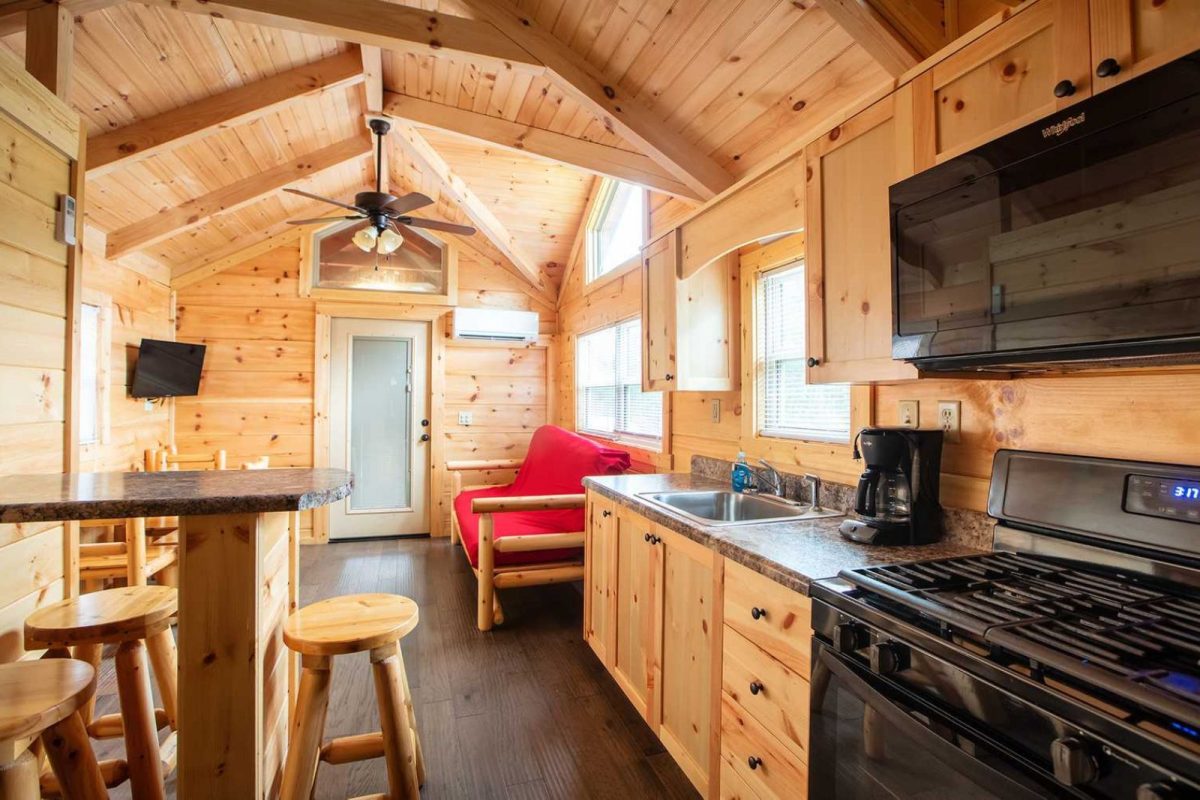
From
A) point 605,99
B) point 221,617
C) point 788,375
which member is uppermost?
point 605,99

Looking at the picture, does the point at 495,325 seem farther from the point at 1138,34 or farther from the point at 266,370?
the point at 1138,34

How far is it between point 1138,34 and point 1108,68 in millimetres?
58

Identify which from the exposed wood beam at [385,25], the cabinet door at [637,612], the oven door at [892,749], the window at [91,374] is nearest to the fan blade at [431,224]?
the exposed wood beam at [385,25]

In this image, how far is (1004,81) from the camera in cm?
121

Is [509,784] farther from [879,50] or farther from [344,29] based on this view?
[344,29]

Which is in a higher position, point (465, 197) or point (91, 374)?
point (465, 197)

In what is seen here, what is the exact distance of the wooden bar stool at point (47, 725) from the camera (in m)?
1.01

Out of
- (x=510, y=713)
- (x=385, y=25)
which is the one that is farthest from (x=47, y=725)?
(x=385, y=25)

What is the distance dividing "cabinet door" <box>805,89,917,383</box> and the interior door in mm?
4427

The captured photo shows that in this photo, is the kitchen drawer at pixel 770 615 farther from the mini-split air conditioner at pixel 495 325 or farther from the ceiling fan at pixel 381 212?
the mini-split air conditioner at pixel 495 325

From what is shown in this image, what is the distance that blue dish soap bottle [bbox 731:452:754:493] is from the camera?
2381 millimetres

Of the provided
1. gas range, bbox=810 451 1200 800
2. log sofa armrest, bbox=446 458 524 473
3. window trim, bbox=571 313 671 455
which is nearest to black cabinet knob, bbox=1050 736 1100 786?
gas range, bbox=810 451 1200 800

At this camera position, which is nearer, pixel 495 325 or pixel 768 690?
pixel 768 690

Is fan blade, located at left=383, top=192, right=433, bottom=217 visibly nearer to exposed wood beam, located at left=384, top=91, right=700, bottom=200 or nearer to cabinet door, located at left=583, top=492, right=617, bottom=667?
exposed wood beam, located at left=384, top=91, right=700, bottom=200
